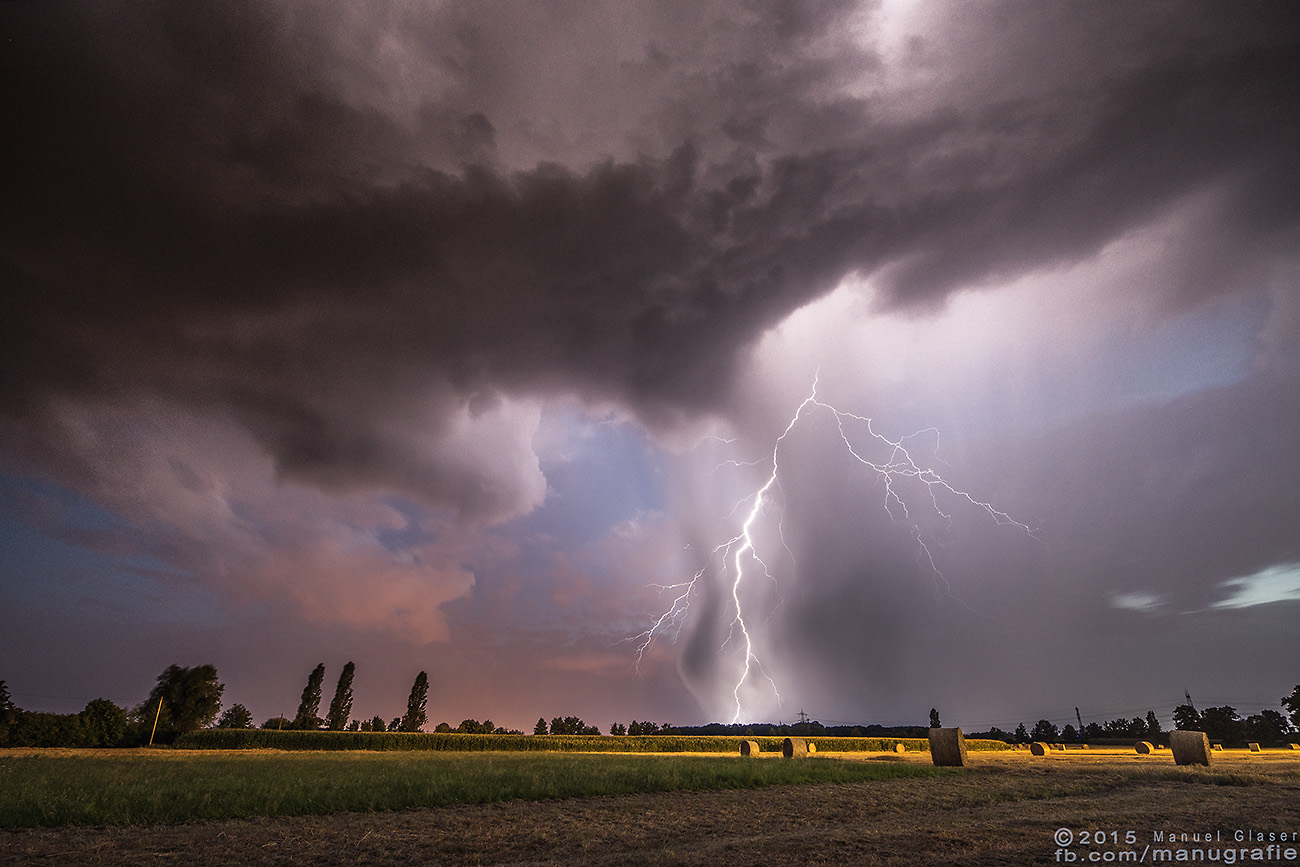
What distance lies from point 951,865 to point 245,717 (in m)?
95.0

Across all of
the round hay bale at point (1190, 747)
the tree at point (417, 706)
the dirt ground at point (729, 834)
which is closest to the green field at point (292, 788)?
the dirt ground at point (729, 834)

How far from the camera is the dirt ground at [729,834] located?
6469 mm

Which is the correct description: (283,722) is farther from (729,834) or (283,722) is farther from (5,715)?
(729,834)

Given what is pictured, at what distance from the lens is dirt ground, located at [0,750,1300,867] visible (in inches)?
255

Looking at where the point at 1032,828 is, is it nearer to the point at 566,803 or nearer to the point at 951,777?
the point at 566,803

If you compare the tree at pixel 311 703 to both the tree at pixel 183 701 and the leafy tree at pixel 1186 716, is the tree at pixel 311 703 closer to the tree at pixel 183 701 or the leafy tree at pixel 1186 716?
the tree at pixel 183 701

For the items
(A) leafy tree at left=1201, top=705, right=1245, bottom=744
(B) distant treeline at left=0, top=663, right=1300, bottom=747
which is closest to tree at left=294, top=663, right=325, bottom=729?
(B) distant treeline at left=0, top=663, right=1300, bottom=747

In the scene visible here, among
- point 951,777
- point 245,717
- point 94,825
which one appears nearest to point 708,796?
point 951,777

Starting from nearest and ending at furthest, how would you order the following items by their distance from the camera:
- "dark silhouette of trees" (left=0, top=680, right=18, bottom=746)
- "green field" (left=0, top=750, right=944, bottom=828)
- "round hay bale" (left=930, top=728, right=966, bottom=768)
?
"green field" (left=0, top=750, right=944, bottom=828) → "round hay bale" (left=930, top=728, right=966, bottom=768) → "dark silhouette of trees" (left=0, top=680, right=18, bottom=746)

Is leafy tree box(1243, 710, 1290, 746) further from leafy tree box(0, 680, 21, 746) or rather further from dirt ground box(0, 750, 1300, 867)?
leafy tree box(0, 680, 21, 746)

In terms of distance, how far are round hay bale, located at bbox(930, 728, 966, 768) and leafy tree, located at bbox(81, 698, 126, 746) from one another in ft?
232

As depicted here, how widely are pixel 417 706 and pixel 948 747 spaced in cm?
7715

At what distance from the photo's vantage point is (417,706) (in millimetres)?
78875

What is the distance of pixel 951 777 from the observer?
1730cm
